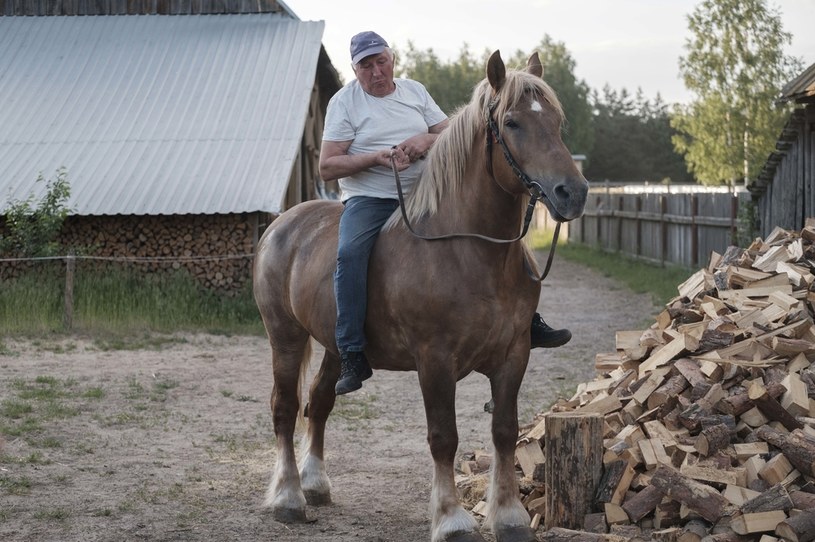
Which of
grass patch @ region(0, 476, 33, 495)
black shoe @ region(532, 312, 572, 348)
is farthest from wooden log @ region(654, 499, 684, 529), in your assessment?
grass patch @ region(0, 476, 33, 495)

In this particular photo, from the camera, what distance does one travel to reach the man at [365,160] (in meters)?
4.93

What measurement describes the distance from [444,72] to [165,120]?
51.9 meters

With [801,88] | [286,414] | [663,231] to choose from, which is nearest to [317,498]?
[286,414]

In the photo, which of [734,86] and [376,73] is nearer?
[376,73]

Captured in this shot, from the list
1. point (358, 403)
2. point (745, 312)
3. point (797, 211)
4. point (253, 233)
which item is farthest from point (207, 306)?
point (745, 312)

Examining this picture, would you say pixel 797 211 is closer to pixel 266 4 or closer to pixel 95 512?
pixel 95 512

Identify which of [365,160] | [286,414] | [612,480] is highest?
[365,160]

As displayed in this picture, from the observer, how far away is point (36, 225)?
1414 cm

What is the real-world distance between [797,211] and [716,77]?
2937 centimetres

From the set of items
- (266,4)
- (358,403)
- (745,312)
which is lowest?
(358,403)

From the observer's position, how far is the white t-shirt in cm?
514

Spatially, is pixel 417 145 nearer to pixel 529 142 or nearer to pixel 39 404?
pixel 529 142

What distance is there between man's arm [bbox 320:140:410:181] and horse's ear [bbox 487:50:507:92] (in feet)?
2.37

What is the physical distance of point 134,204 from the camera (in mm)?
14648
